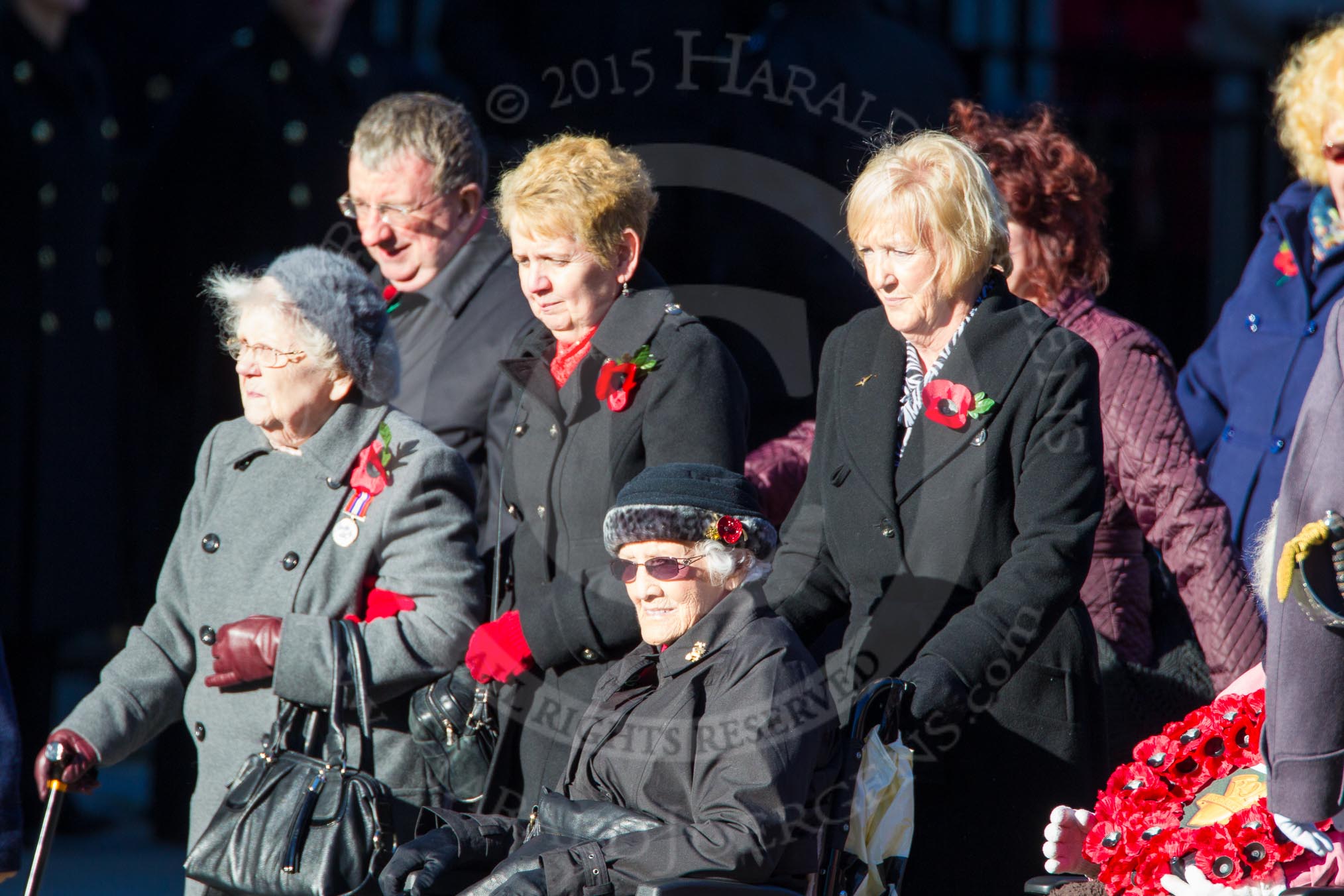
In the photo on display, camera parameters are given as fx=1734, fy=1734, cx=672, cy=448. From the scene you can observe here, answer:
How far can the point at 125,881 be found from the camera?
5.33m

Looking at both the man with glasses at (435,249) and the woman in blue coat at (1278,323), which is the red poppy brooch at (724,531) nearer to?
the man with glasses at (435,249)

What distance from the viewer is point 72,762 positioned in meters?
3.54

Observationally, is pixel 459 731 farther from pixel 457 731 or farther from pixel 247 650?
pixel 247 650

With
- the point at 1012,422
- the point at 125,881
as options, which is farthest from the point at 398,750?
the point at 125,881

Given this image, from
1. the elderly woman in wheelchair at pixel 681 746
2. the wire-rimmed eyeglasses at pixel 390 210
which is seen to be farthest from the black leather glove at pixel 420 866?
the wire-rimmed eyeglasses at pixel 390 210

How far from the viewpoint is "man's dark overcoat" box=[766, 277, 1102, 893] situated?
9.89 ft

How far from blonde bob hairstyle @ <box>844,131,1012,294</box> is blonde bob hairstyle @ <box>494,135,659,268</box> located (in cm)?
60

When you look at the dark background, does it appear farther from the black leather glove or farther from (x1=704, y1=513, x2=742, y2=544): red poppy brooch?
the black leather glove

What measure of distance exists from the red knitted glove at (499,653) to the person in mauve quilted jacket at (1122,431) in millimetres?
Result: 1213

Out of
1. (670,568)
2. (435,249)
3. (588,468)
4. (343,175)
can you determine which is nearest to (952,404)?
(670,568)

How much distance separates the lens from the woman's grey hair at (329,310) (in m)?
3.66

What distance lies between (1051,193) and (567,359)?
1157 millimetres

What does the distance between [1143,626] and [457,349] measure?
67.7 inches

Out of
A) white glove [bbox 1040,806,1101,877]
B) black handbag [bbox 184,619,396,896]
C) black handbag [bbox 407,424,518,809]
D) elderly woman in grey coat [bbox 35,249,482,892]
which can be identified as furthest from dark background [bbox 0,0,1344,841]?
white glove [bbox 1040,806,1101,877]
